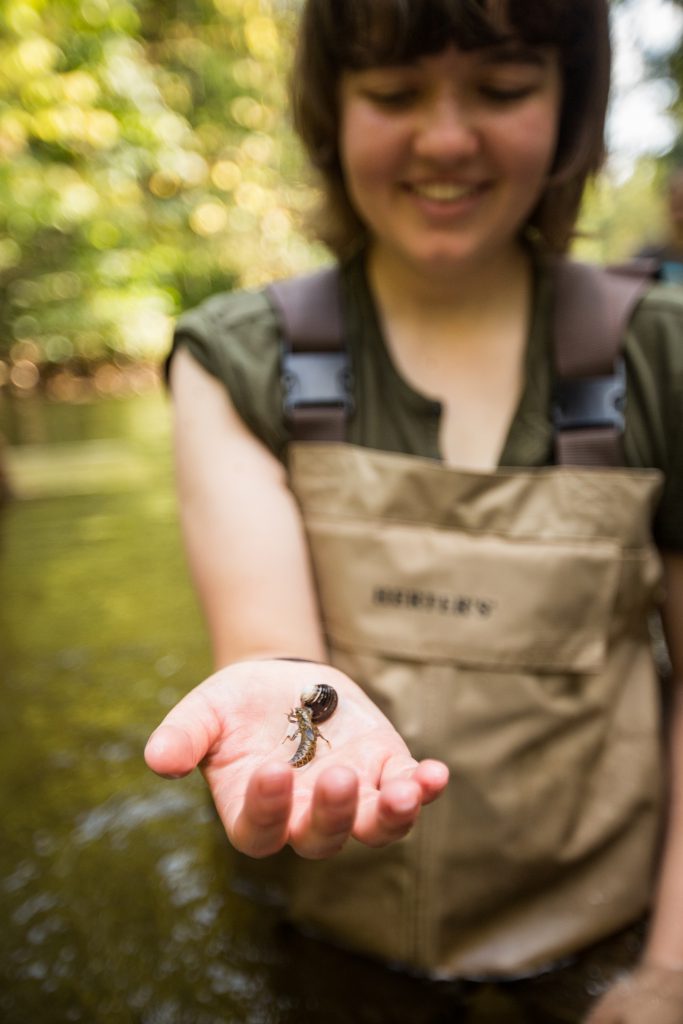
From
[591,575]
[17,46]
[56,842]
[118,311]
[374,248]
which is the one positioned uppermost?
[17,46]

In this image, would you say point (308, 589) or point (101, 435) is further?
point (101, 435)

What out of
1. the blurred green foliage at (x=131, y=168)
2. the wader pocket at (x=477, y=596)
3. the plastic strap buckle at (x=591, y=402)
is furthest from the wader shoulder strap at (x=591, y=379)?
the blurred green foliage at (x=131, y=168)

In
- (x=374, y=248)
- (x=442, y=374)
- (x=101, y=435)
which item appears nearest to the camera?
(x=442, y=374)

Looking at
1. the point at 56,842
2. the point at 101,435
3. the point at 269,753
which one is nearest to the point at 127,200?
the point at 101,435

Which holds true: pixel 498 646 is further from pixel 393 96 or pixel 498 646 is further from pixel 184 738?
pixel 393 96

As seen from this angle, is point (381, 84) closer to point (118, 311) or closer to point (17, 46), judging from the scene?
point (17, 46)

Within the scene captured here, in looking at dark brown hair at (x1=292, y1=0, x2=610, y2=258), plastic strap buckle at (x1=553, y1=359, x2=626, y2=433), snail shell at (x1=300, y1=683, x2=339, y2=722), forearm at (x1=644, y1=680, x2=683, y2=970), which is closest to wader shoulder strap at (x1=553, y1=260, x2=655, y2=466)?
plastic strap buckle at (x1=553, y1=359, x2=626, y2=433)

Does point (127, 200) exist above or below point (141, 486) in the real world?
above

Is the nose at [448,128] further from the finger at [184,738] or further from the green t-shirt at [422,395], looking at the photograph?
the finger at [184,738]
